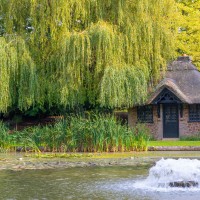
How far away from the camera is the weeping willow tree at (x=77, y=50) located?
3005cm

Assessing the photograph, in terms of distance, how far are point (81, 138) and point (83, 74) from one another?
4635mm

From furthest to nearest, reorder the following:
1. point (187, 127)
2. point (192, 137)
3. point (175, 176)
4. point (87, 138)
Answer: point (187, 127), point (192, 137), point (87, 138), point (175, 176)

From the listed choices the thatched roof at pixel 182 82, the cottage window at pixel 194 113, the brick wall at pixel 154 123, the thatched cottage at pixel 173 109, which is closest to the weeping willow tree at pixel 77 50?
the thatched roof at pixel 182 82

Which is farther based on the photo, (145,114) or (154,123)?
(145,114)

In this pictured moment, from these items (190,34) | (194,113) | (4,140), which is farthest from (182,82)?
(4,140)

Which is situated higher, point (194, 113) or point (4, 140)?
point (194, 113)

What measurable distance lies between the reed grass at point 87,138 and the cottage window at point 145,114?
7432 mm

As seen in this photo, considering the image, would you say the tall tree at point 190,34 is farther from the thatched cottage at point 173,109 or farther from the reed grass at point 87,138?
the reed grass at point 87,138

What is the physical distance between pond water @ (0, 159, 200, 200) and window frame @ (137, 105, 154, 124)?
15869mm

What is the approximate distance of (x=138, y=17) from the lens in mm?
32094

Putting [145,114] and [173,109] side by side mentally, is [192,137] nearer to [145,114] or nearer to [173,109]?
[173,109]

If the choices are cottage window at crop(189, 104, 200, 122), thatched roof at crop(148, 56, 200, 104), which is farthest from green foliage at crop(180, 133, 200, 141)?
thatched roof at crop(148, 56, 200, 104)

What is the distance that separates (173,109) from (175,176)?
2025 centimetres

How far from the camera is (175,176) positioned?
15.7 meters
